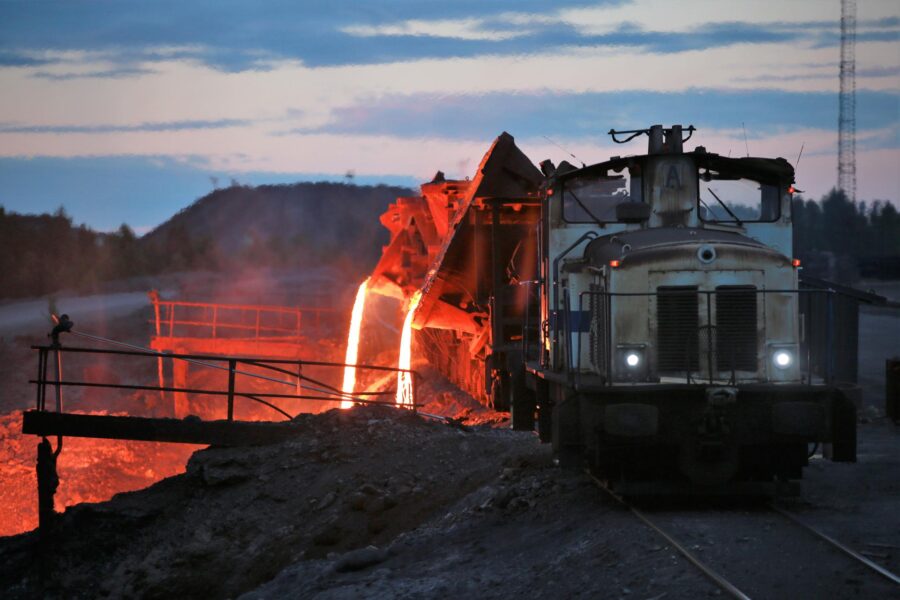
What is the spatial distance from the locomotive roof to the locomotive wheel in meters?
4.09

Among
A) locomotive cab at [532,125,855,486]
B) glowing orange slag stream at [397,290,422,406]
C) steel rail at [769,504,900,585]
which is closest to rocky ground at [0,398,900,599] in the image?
steel rail at [769,504,900,585]

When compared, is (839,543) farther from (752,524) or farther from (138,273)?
(138,273)

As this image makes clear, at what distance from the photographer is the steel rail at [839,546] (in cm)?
786

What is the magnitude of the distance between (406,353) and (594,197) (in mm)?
13628

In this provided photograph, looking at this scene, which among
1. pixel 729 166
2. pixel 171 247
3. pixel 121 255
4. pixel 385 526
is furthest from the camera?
pixel 171 247

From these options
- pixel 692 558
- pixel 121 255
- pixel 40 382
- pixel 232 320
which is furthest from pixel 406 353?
pixel 121 255

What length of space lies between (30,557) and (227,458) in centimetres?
303

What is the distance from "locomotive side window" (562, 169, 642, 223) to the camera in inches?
460

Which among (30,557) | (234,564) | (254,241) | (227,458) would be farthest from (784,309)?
(254,241)

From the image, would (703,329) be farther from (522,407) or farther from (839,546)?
(522,407)

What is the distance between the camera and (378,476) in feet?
45.8

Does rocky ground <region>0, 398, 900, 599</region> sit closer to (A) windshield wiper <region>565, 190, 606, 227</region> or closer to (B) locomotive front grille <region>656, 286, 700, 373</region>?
(B) locomotive front grille <region>656, 286, 700, 373</region>

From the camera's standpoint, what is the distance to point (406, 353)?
24.9 meters

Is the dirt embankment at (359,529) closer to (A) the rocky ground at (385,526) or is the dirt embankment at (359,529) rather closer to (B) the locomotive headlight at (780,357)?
(A) the rocky ground at (385,526)
